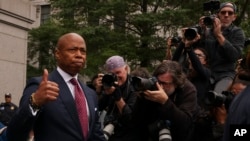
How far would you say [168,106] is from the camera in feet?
14.9

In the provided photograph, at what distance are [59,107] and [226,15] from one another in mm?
2934

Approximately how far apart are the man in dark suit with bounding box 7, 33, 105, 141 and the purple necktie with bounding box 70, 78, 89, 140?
1 cm

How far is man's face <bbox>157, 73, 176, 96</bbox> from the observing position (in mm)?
4832

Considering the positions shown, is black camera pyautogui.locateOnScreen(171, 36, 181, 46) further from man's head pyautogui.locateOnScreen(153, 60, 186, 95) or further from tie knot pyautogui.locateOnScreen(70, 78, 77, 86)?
tie knot pyautogui.locateOnScreen(70, 78, 77, 86)

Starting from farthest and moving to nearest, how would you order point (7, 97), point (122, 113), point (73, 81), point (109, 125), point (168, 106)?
point (7, 97), point (109, 125), point (122, 113), point (168, 106), point (73, 81)

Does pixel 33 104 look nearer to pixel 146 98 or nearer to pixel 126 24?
pixel 146 98

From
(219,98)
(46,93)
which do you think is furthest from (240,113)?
(46,93)

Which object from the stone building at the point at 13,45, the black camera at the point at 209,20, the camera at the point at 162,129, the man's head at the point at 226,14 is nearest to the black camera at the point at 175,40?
the black camera at the point at 209,20

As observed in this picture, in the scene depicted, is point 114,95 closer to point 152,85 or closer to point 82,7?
point 152,85

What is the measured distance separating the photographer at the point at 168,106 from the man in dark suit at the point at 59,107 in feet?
1.67

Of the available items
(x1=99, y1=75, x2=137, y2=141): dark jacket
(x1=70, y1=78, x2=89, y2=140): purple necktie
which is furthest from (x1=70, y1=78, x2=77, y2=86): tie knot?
(x1=99, y1=75, x2=137, y2=141): dark jacket

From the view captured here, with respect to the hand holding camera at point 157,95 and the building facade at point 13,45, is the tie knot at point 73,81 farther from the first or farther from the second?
the building facade at point 13,45

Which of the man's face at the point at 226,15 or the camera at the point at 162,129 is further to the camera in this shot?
the man's face at the point at 226,15

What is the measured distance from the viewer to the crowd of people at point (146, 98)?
12.8 ft
